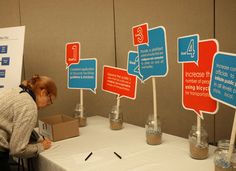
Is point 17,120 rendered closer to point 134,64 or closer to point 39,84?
point 39,84

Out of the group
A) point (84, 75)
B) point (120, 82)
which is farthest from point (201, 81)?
point (84, 75)

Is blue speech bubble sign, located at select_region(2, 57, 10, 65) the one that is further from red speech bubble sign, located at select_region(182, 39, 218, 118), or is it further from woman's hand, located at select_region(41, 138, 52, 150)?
red speech bubble sign, located at select_region(182, 39, 218, 118)

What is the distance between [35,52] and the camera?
9.23 ft

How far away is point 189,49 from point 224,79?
0.94 ft

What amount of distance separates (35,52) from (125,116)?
3.89ft

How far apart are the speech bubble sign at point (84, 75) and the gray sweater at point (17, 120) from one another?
74cm

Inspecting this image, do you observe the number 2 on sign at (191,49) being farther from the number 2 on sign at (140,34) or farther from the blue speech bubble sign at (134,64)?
the blue speech bubble sign at (134,64)

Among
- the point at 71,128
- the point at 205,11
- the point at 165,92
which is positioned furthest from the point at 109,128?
the point at 205,11

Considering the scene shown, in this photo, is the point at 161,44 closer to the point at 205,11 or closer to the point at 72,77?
the point at 72,77

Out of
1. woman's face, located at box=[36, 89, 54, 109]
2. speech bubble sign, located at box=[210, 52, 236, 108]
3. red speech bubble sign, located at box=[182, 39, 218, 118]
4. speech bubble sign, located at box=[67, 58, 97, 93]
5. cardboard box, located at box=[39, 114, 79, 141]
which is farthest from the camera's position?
speech bubble sign, located at box=[67, 58, 97, 93]

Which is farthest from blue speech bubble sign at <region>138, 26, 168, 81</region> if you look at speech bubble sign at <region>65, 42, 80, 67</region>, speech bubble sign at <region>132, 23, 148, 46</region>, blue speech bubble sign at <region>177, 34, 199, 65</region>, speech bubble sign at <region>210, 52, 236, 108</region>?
speech bubble sign at <region>65, 42, 80, 67</region>

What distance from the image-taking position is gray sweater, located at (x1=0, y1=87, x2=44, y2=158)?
163 cm

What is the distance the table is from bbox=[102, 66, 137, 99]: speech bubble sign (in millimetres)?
301

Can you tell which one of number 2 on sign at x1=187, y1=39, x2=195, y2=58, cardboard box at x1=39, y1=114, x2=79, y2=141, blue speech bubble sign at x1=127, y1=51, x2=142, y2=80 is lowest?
cardboard box at x1=39, y1=114, x2=79, y2=141
